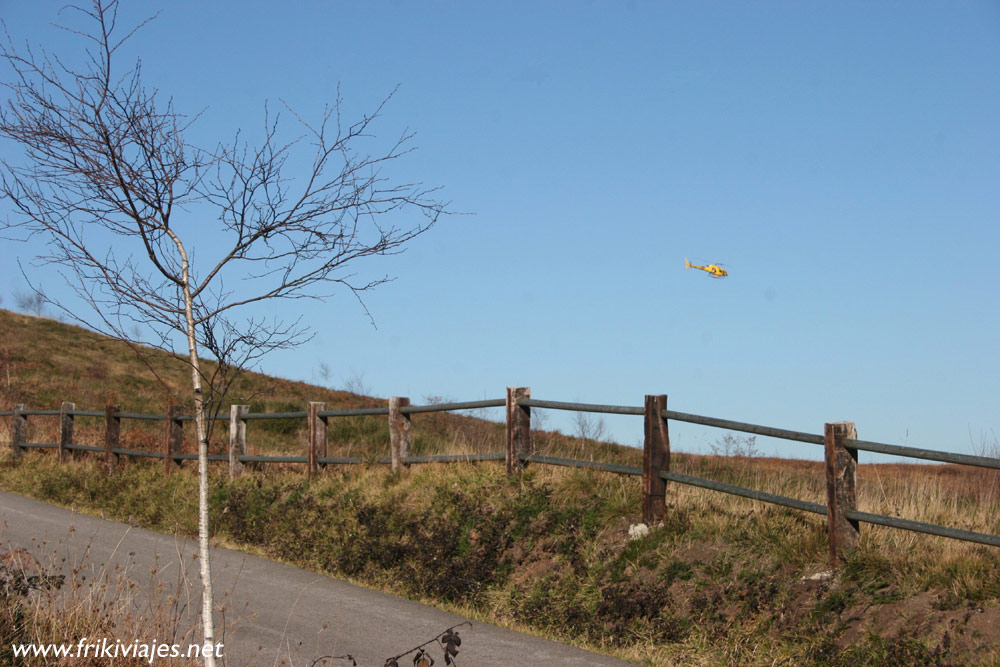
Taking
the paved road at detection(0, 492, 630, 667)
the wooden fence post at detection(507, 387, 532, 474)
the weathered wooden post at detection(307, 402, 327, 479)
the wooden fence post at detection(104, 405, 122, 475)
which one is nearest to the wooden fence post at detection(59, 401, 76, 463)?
the wooden fence post at detection(104, 405, 122, 475)

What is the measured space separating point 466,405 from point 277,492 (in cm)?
311

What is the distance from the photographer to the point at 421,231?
5238 millimetres

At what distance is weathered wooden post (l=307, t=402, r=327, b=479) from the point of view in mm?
12953

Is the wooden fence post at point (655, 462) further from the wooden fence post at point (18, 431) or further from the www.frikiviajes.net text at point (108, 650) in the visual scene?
the wooden fence post at point (18, 431)

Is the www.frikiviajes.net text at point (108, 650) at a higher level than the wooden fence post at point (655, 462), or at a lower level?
lower

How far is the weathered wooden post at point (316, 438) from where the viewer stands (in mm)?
12953

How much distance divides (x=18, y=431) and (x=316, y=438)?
9595 mm

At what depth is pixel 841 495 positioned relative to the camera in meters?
7.36

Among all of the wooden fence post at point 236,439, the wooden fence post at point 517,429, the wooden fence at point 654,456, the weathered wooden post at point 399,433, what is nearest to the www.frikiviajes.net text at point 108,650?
the wooden fence at point 654,456

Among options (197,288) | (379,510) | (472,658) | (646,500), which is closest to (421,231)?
(197,288)

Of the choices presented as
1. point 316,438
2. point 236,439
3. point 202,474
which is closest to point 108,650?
point 202,474

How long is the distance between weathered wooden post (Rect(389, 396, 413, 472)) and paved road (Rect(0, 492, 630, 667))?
87.1 inches

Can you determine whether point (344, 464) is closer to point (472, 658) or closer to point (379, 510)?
point (379, 510)

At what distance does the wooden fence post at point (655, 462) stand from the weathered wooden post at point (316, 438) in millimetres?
5644
